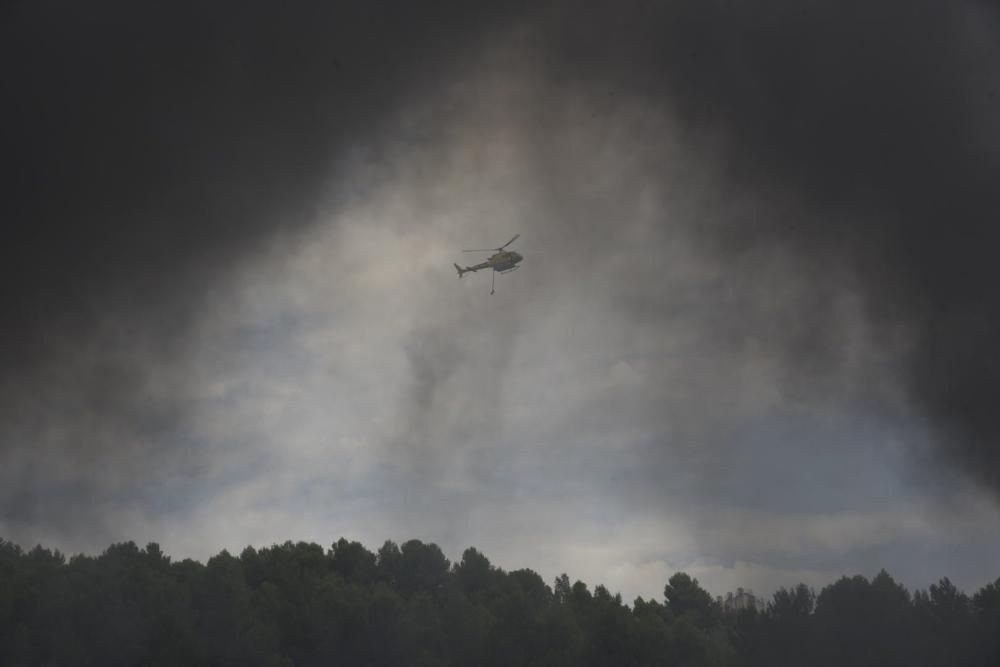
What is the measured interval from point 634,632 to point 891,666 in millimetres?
23363

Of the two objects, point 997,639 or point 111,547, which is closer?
point 997,639

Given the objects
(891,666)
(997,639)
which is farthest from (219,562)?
(997,639)

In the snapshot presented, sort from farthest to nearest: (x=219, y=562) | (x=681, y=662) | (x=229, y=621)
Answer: (x=219, y=562)
(x=681, y=662)
(x=229, y=621)

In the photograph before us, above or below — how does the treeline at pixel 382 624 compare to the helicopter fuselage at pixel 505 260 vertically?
below

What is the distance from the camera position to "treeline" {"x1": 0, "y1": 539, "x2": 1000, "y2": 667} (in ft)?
264

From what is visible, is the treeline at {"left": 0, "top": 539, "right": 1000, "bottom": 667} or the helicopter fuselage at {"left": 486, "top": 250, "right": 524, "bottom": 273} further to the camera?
the helicopter fuselage at {"left": 486, "top": 250, "right": 524, "bottom": 273}

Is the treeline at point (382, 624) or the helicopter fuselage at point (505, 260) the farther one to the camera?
the helicopter fuselage at point (505, 260)

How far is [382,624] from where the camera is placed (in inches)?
3597

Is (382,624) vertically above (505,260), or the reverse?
(505,260)

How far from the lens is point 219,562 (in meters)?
99.1

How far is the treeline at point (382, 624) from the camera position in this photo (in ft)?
264

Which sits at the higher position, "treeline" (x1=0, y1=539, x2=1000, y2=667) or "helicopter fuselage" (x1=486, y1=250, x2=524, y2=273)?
"helicopter fuselage" (x1=486, y1=250, x2=524, y2=273)

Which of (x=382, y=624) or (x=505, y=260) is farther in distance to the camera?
(x=505, y=260)

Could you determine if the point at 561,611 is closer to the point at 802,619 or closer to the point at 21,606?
the point at 802,619
